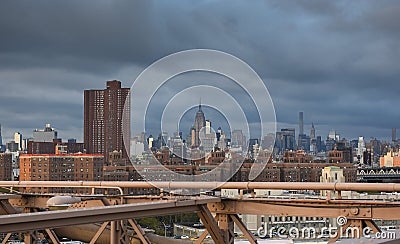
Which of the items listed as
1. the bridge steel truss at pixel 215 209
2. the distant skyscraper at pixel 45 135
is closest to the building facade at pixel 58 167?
the bridge steel truss at pixel 215 209

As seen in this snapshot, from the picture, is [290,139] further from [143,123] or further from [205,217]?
[205,217]

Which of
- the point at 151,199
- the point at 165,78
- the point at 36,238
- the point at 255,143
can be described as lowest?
the point at 36,238

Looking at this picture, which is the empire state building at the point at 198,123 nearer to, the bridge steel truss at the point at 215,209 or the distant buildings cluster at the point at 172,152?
the distant buildings cluster at the point at 172,152

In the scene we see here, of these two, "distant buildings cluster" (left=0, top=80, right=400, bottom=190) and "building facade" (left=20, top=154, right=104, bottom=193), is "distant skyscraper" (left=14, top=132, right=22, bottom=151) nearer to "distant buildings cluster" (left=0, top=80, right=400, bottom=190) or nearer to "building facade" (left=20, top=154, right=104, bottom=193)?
"distant buildings cluster" (left=0, top=80, right=400, bottom=190)

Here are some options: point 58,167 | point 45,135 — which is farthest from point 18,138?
point 58,167

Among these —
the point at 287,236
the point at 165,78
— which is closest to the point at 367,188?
the point at 287,236

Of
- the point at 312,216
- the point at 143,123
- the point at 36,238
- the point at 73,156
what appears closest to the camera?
the point at 312,216

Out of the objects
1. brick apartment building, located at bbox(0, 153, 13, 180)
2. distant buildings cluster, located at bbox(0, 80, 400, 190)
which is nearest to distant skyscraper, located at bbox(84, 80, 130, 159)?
distant buildings cluster, located at bbox(0, 80, 400, 190)

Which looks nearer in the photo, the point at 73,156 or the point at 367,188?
the point at 367,188

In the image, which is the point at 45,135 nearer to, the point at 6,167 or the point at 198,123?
the point at 6,167
